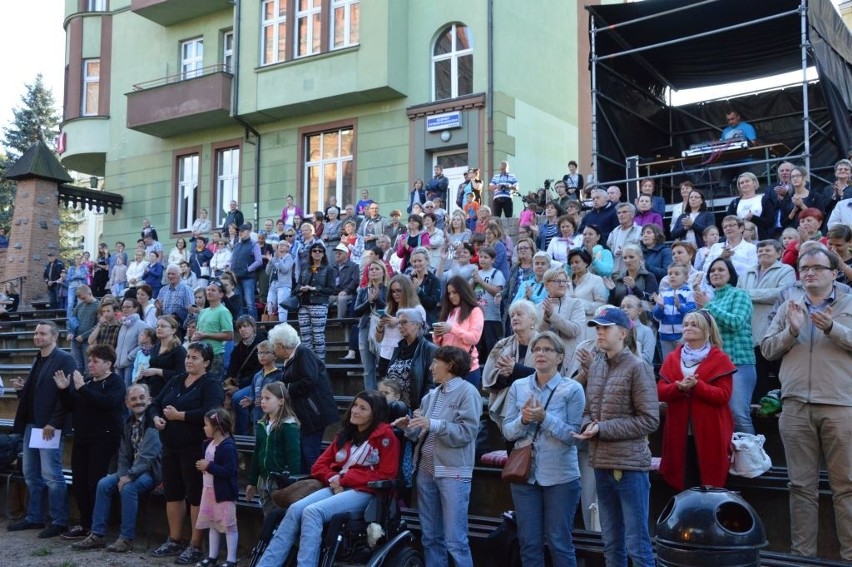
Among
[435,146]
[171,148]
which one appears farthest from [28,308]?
[435,146]

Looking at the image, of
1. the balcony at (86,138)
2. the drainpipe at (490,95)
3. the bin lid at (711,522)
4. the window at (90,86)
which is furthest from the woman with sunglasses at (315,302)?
the window at (90,86)

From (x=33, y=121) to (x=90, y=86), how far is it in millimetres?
19104

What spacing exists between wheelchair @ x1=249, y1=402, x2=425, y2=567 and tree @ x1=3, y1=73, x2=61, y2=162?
43.2 metres

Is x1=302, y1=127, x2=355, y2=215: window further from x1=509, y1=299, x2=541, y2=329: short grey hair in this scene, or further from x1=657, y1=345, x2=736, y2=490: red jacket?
x1=657, y1=345, x2=736, y2=490: red jacket

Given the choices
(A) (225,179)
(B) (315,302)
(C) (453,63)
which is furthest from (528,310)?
(A) (225,179)

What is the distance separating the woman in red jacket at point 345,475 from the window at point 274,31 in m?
19.1

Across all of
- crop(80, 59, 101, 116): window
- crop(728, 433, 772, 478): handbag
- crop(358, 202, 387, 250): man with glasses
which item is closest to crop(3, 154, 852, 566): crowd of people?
crop(728, 433, 772, 478): handbag

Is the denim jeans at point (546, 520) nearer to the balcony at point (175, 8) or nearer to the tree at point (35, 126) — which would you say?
the balcony at point (175, 8)

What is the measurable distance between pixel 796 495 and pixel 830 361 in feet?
3.08

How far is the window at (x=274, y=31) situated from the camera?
79.5 ft

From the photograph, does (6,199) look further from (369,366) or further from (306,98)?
(369,366)

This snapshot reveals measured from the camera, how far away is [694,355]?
642 cm

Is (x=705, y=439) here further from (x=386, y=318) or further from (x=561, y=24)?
(x=561, y=24)

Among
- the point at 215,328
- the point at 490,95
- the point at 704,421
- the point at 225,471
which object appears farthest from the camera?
the point at 490,95
